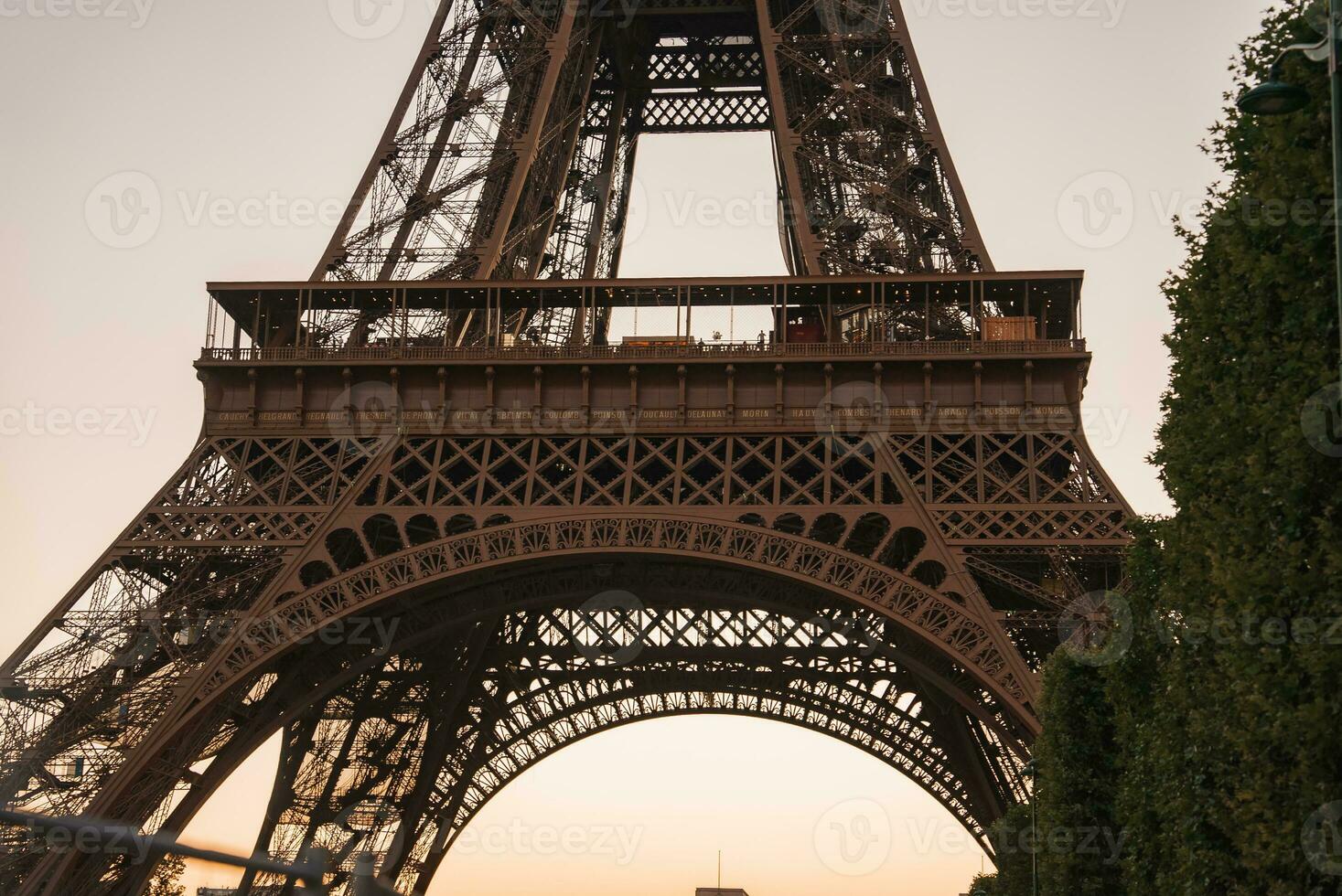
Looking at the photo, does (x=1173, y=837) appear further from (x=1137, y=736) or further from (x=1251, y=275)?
(x=1251, y=275)

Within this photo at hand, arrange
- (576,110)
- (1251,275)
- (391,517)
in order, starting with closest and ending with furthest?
(1251,275)
(391,517)
(576,110)

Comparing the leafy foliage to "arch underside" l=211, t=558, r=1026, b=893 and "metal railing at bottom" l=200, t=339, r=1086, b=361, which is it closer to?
"metal railing at bottom" l=200, t=339, r=1086, b=361

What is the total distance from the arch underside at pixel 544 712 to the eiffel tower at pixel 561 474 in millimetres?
292

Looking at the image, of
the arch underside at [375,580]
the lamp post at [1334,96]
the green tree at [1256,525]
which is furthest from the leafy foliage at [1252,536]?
the arch underside at [375,580]

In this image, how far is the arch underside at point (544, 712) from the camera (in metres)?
50.7

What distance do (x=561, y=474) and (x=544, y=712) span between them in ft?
48.1

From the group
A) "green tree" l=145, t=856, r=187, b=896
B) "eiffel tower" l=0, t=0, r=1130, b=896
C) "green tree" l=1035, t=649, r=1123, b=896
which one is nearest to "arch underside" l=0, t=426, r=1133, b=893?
"eiffel tower" l=0, t=0, r=1130, b=896

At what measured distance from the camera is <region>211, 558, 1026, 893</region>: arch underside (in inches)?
1996

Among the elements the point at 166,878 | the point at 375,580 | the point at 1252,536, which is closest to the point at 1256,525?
the point at 1252,536

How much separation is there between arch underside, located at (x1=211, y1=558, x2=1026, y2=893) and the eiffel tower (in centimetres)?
29

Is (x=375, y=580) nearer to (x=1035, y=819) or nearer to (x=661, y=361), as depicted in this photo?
(x=661, y=361)

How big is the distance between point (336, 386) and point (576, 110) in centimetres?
1525

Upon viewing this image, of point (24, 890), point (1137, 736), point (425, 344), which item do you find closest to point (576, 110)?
point (425, 344)

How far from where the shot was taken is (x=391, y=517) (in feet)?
134
